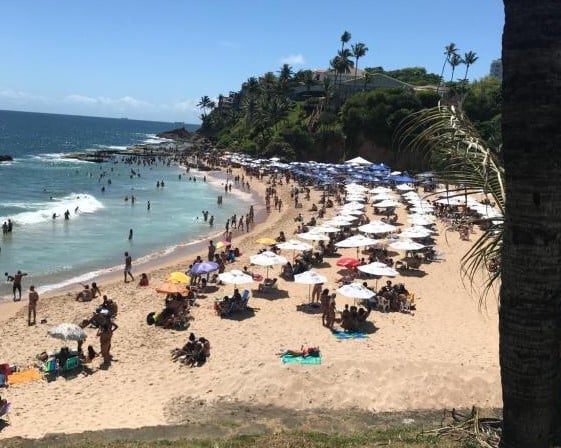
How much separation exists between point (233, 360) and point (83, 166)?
72753mm

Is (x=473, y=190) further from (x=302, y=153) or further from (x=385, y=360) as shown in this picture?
(x=302, y=153)

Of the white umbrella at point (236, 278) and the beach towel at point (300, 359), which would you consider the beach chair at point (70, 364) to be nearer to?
the beach towel at point (300, 359)

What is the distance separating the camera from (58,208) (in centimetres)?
4231

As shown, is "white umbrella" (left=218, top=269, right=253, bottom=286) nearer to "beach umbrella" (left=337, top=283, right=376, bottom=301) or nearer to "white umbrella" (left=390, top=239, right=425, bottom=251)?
"beach umbrella" (left=337, top=283, right=376, bottom=301)

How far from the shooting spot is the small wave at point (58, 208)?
3717 cm

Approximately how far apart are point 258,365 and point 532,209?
9720 mm

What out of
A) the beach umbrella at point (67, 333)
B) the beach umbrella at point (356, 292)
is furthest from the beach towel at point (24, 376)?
the beach umbrella at point (356, 292)

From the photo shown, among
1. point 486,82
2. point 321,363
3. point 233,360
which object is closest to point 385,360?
point 321,363

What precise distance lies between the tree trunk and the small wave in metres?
36.9

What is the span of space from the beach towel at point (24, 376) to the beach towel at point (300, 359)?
5619 mm

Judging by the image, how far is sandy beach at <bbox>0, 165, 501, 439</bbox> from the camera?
1066 centimetres

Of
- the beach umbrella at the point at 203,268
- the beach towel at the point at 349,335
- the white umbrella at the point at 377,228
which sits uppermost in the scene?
the white umbrella at the point at 377,228

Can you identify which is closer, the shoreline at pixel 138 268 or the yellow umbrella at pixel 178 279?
the yellow umbrella at pixel 178 279

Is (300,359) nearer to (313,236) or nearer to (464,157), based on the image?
(464,157)
